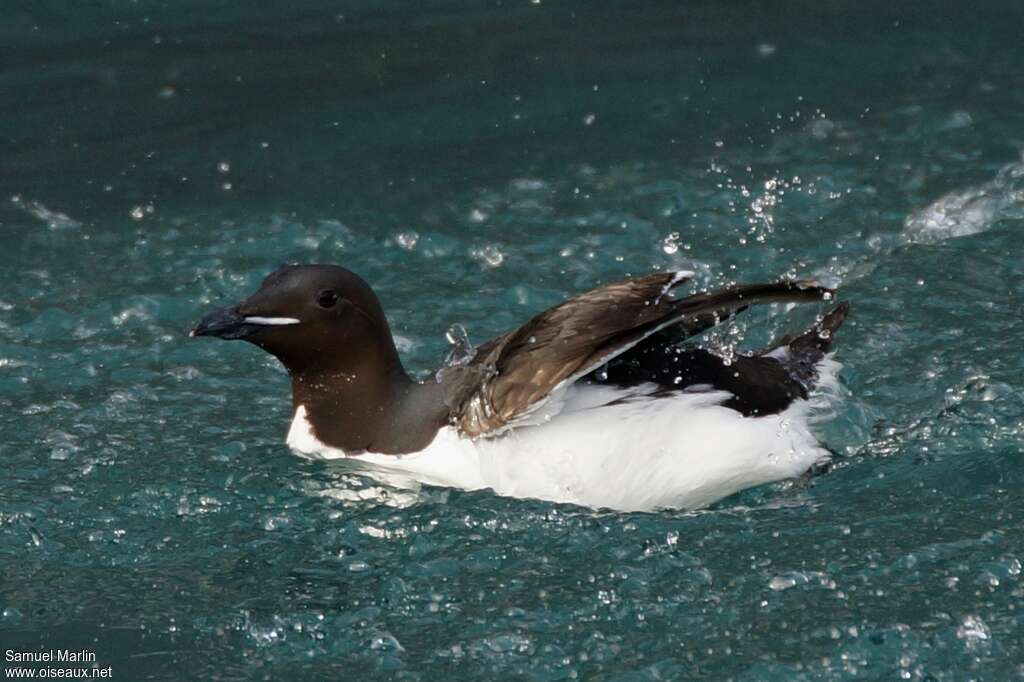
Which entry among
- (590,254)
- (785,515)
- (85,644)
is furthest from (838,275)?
(85,644)

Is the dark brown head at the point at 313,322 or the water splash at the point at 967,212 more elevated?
the dark brown head at the point at 313,322

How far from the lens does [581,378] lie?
5.37 meters

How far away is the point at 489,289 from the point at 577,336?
1.95 m

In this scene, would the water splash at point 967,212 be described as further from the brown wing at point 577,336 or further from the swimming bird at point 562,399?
the brown wing at point 577,336

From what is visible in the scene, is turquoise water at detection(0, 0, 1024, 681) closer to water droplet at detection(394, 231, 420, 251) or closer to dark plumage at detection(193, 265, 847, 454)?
water droplet at detection(394, 231, 420, 251)

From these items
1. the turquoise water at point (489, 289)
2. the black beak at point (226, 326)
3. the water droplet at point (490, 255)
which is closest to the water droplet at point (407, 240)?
the turquoise water at point (489, 289)

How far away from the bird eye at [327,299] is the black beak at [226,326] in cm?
21

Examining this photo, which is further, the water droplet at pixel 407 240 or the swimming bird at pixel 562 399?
the water droplet at pixel 407 240

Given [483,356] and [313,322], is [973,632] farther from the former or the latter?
[313,322]

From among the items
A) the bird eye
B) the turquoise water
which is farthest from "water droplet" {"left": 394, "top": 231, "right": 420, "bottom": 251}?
the bird eye

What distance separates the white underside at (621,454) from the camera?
5.26 meters

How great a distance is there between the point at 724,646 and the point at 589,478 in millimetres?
782

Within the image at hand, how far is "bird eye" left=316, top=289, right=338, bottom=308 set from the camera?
5.35 metres

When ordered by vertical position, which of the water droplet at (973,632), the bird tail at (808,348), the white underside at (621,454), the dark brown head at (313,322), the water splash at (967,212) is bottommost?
the water droplet at (973,632)
